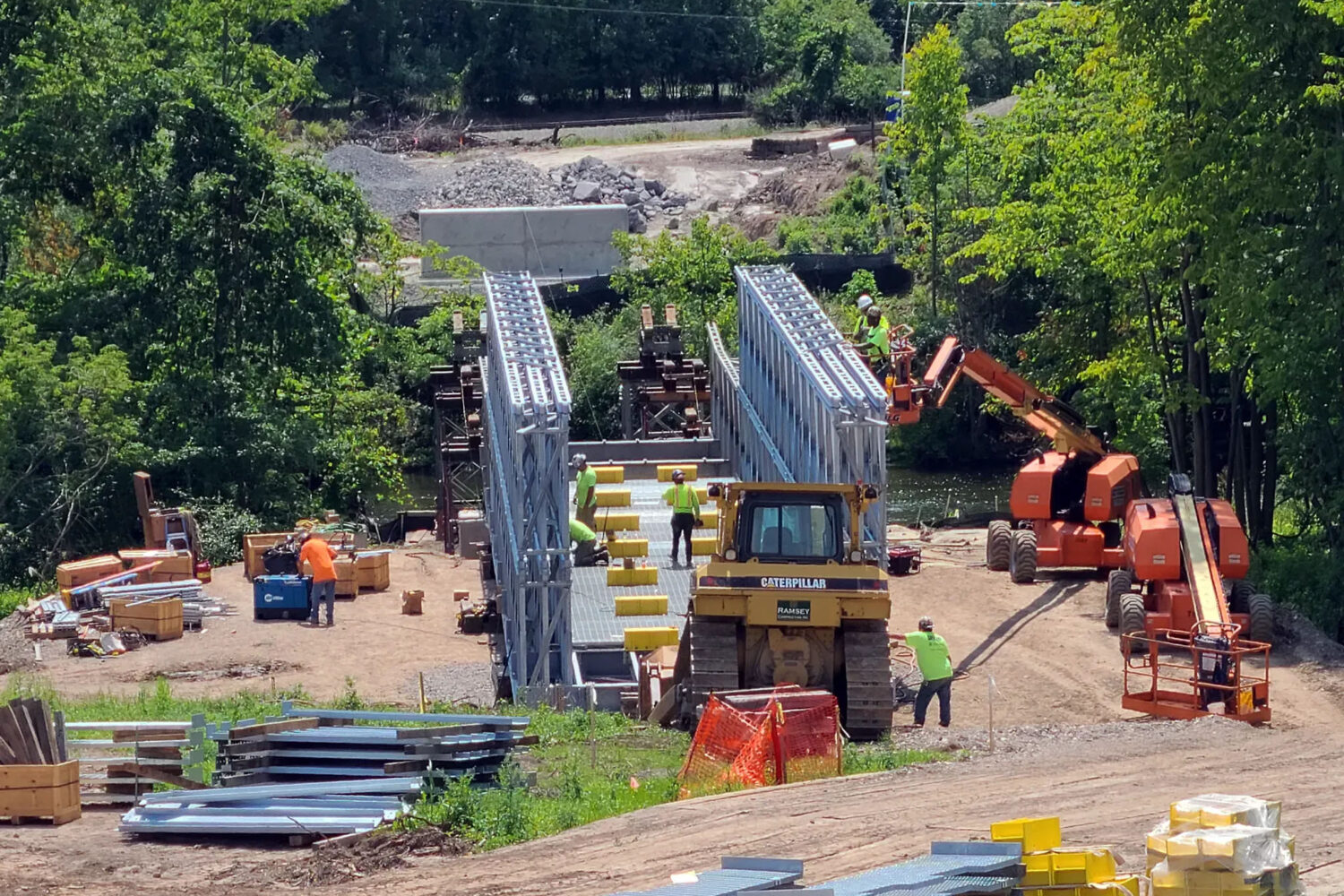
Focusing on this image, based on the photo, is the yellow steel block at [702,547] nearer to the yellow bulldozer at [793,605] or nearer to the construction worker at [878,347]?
the construction worker at [878,347]

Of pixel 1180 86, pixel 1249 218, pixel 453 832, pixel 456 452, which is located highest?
pixel 1180 86

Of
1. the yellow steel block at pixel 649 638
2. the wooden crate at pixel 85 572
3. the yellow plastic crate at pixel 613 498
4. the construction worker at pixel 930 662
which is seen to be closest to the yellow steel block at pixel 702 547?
the yellow plastic crate at pixel 613 498

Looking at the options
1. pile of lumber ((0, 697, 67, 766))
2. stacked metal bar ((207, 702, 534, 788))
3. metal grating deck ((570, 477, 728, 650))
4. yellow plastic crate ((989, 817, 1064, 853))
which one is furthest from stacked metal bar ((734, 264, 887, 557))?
yellow plastic crate ((989, 817, 1064, 853))

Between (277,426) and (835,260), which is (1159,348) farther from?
(835,260)

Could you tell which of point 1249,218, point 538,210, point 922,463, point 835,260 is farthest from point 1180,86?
point 538,210

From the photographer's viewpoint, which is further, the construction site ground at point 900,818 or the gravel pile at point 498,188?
the gravel pile at point 498,188

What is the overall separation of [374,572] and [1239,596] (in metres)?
13.2

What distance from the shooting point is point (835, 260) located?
5591cm

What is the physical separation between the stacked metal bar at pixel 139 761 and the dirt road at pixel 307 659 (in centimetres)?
595

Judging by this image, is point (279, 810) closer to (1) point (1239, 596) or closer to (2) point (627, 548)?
(2) point (627, 548)

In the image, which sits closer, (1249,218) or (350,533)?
(1249,218)

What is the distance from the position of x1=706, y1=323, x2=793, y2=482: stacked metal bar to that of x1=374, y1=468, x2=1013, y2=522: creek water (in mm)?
7195

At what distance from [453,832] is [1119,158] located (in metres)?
20.7

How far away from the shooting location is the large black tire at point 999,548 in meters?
32.6
